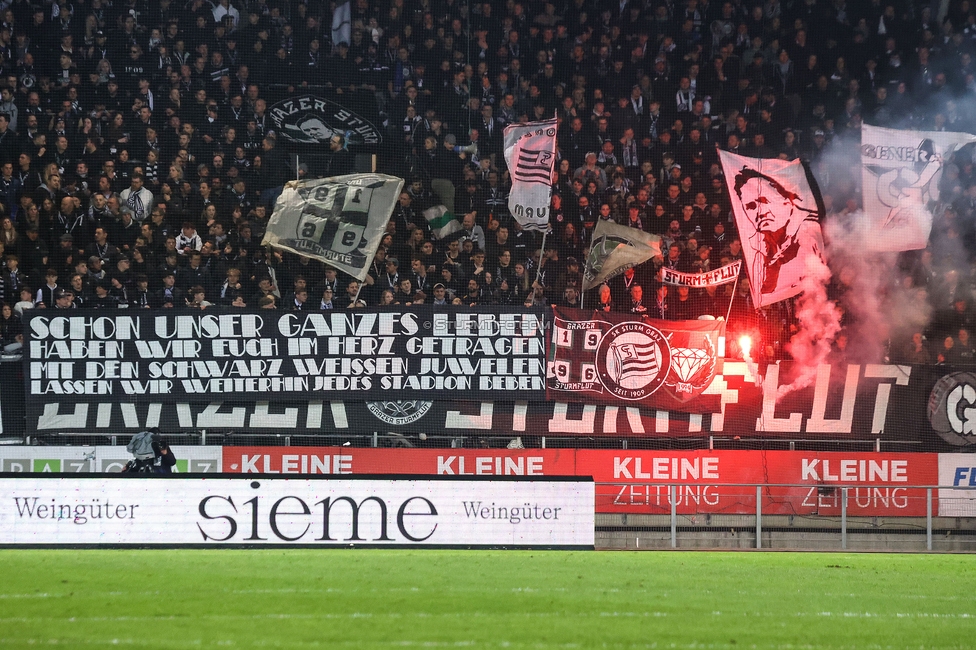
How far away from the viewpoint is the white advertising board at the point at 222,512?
11.5 m

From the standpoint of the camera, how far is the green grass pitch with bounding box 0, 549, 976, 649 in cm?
709

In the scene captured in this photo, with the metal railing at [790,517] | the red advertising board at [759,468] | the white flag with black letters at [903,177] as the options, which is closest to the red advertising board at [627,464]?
the red advertising board at [759,468]

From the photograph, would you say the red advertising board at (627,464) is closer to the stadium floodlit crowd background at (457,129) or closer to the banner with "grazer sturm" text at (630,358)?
the banner with "grazer sturm" text at (630,358)

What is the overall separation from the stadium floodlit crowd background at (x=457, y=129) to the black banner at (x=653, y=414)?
0.63 m

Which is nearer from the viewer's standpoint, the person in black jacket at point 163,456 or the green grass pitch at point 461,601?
the green grass pitch at point 461,601

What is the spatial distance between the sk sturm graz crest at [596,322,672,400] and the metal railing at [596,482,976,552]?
71.6 inches

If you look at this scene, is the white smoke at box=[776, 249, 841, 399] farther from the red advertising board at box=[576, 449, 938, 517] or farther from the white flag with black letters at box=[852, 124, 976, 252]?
the white flag with black letters at box=[852, 124, 976, 252]

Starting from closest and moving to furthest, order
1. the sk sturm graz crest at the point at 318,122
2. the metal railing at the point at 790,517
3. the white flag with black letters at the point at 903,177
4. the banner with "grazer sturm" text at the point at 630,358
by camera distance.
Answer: the metal railing at the point at 790,517 < the banner with "grazer sturm" text at the point at 630,358 < the white flag with black letters at the point at 903,177 < the sk sturm graz crest at the point at 318,122

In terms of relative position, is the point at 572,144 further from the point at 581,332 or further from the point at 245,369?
the point at 245,369

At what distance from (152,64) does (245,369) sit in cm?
535

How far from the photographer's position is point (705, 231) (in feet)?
53.8

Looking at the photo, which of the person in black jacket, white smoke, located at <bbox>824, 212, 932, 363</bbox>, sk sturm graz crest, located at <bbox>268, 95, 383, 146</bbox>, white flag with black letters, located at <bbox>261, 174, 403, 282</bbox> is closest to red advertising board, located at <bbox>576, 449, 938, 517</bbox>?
white smoke, located at <bbox>824, 212, 932, 363</bbox>

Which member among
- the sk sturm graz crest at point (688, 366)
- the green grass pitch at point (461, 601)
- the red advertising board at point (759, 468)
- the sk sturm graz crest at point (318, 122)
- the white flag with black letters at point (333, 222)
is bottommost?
the red advertising board at point (759, 468)

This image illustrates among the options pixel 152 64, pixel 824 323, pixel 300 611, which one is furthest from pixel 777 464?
pixel 152 64
